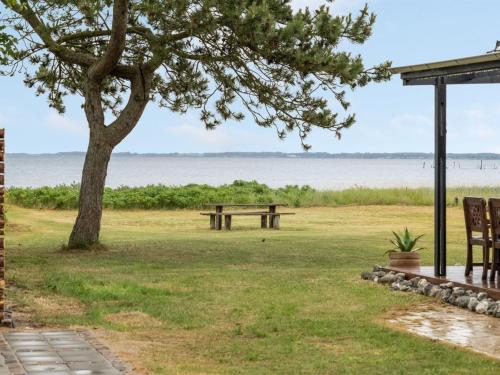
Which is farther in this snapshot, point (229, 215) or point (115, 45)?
point (229, 215)

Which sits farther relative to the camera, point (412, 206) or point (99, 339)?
point (412, 206)

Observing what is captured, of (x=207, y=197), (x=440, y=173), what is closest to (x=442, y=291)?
(x=440, y=173)

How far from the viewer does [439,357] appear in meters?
7.66

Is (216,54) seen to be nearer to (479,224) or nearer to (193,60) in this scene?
(193,60)

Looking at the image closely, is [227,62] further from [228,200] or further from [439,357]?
[228,200]

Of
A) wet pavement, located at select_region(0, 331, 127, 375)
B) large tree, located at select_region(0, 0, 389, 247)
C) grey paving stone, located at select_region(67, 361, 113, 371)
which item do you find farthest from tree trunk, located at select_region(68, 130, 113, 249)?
grey paving stone, located at select_region(67, 361, 113, 371)

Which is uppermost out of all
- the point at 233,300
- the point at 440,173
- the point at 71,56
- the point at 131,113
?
the point at 71,56

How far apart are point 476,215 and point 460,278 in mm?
786

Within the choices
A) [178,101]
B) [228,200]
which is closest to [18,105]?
[228,200]

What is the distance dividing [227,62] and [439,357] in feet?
35.9

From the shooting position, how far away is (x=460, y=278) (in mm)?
11617

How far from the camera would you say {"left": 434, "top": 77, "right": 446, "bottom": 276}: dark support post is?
11.7 meters

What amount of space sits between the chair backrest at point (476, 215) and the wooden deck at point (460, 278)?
558 mm

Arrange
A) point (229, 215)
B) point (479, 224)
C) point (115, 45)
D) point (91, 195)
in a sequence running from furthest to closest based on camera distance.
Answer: point (229, 215), point (91, 195), point (115, 45), point (479, 224)
